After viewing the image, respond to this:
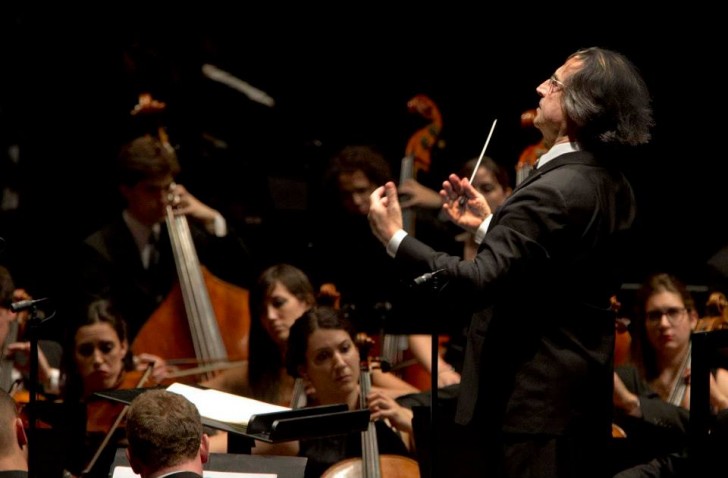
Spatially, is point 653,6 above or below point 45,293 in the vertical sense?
above

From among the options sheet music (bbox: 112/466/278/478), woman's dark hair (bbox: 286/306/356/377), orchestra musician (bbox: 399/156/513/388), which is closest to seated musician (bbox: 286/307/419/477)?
woman's dark hair (bbox: 286/306/356/377)

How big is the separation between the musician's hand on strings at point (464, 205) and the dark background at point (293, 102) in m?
2.11

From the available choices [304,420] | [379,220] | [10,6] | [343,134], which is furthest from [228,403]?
[10,6]

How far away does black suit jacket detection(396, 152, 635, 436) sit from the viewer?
105 inches

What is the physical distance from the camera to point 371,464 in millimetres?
3551

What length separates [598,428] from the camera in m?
2.79

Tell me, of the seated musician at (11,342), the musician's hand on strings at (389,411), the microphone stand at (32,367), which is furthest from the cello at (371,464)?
the seated musician at (11,342)

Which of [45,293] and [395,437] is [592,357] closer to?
[395,437]

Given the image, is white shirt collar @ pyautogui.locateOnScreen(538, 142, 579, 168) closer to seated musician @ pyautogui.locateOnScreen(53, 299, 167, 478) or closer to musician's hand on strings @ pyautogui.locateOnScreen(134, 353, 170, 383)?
seated musician @ pyautogui.locateOnScreen(53, 299, 167, 478)

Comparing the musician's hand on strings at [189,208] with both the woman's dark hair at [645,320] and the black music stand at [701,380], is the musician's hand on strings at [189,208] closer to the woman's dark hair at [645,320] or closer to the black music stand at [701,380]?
the woman's dark hair at [645,320]

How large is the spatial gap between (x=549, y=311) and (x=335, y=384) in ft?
4.56

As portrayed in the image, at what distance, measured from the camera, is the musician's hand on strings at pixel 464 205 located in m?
3.01

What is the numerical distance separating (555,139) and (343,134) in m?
2.90

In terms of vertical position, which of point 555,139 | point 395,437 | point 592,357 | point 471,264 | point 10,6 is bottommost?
point 395,437
